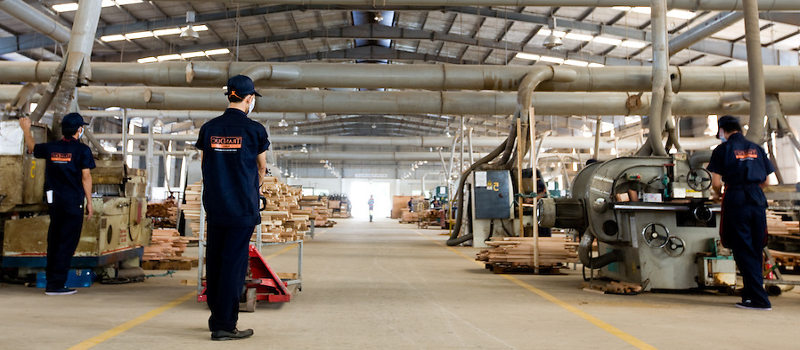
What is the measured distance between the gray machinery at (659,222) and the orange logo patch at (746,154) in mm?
800

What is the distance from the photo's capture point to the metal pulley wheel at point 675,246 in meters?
5.77

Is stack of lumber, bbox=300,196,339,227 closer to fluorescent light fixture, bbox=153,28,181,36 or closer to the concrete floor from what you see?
fluorescent light fixture, bbox=153,28,181,36

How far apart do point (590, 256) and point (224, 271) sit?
451 cm

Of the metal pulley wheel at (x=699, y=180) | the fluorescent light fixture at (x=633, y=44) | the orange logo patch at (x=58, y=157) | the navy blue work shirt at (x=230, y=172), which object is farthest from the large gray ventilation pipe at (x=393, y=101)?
the navy blue work shirt at (x=230, y=172)

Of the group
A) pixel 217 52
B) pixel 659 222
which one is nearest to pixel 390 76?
pixel 659 222

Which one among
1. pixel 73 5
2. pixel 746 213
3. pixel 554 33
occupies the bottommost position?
pixel 746 213

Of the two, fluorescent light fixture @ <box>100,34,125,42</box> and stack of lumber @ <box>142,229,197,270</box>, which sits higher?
fluorescent light fixture @ <box>100,34,125,42</box>

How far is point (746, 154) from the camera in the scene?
5.02 metres

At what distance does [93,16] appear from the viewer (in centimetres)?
721

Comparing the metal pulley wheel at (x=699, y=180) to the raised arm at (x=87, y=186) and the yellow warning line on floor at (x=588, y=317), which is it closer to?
the yellow warning line on floor at (x=588, y=317)

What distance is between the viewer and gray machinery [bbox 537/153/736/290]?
5.75 meters

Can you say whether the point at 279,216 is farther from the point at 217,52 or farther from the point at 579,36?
the point at 579,36

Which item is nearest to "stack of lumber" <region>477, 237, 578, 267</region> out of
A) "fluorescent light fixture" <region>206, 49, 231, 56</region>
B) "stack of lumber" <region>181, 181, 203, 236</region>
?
"stack of lumber" <region>181, 181, 203, 236</region>

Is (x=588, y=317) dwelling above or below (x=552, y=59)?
below
